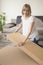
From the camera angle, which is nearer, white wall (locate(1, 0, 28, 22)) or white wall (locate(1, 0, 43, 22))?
white wall (locate(1, 0, 43, 22))

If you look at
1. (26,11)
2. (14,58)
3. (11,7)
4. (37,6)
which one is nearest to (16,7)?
(11,7)

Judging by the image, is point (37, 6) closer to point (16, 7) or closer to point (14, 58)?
point (16, 7)

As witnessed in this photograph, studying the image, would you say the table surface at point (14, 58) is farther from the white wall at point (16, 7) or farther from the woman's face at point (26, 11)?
the white wall at point (16, 7)

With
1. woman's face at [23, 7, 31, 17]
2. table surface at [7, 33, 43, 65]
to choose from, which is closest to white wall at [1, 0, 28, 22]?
woman's face at [23, 7, 31, 17]

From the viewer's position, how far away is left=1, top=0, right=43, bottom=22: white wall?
168 inches

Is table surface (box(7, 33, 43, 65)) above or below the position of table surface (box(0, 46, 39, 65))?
above

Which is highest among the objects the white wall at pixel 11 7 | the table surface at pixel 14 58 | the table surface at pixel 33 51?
the white wall at pixel 11 7

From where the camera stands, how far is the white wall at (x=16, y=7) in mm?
4266

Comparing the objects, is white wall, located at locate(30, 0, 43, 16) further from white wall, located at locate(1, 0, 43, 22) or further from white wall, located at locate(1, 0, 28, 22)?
white wall, located at locate(1, 0, 28, 22)

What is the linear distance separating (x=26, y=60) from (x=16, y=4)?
3.09 meters

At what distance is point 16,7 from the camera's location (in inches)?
178

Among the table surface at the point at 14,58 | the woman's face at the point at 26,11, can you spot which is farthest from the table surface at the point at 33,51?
the woman's face at the point at 26,11

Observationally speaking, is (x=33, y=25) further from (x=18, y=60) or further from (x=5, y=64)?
(x=5, y=64)

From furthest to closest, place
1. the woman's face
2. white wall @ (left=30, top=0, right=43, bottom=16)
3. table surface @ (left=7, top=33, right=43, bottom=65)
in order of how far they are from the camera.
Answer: white wall @ (left=30, top=0, right=43, bottom=16) → the woman's face → table surface @ (left=7, top=33, right=43, bottom=65)
